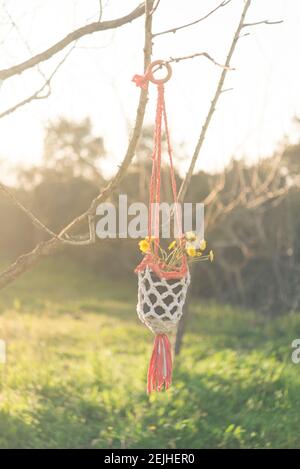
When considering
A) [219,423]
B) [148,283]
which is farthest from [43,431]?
[148,283]

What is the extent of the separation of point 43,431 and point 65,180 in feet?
42.7

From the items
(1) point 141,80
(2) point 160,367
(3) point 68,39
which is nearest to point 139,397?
(2) point 160,367

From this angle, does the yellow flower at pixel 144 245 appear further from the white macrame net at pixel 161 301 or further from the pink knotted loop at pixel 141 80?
the pink knotted loop at pixel 141 80

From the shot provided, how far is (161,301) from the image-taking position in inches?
102

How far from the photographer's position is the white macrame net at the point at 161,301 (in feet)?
8.51

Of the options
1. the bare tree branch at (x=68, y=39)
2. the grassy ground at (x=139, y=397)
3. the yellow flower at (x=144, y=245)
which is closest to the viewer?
the yellow flower at (x=144, y=245)

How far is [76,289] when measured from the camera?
46.6ft

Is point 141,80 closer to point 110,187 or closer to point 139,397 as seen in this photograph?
point 110,187

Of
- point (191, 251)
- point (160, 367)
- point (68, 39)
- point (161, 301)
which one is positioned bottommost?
point (160, 367)

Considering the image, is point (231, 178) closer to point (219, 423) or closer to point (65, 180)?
point (65, 180)

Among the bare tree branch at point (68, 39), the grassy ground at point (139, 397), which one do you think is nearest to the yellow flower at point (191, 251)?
the bare tree branch at point (68, 39)

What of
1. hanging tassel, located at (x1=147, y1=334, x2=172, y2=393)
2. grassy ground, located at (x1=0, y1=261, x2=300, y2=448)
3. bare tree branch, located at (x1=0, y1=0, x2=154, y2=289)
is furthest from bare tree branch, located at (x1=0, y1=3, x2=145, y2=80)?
grassy ground, located at (x1=0, y1=261, x2=300, y2=448)

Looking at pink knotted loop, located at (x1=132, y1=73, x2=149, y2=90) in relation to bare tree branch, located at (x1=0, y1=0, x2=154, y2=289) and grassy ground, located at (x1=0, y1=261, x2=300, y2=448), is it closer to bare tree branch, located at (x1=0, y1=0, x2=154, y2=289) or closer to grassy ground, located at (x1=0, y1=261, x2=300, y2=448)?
bare tree branch, located at (x1=0, y1=0, x2=154, y2=289)
